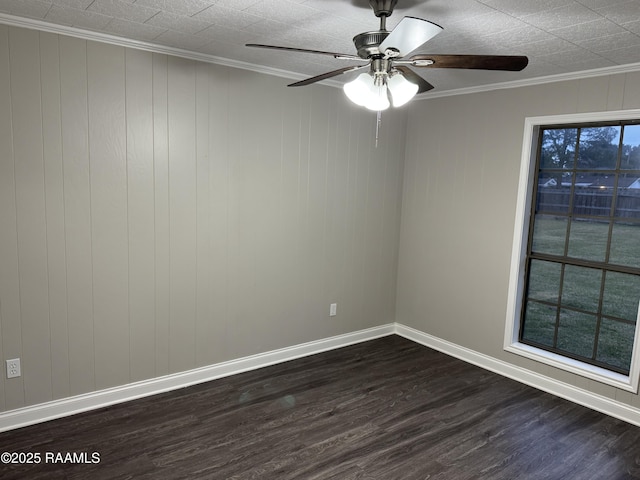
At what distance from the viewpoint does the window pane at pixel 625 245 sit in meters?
3.47

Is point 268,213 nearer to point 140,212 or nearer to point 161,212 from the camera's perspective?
point 161,212

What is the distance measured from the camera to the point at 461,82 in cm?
390

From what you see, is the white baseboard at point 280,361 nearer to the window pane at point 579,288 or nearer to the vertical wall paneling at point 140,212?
the vertical wall paneling at point 140,212

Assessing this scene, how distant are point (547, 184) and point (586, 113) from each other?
64cm

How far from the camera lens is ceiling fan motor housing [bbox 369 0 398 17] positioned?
2123mm

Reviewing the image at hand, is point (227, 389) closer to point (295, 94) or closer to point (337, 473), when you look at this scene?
point (337, 473)

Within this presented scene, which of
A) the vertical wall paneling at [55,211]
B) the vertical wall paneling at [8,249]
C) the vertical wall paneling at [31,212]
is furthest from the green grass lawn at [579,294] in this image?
the vertical wall paneling at [8,249]

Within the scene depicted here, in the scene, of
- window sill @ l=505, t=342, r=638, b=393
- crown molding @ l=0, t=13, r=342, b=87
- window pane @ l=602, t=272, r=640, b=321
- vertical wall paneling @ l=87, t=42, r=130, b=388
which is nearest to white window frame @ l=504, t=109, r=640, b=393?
window sill @ l=505, t=342, r=638, b=393

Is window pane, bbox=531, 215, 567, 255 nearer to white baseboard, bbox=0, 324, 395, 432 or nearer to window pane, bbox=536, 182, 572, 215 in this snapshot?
window pane, bbox=536, 182, 572, 215

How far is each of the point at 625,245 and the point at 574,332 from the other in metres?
0.96

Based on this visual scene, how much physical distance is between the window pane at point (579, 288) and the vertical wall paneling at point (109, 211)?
338cm

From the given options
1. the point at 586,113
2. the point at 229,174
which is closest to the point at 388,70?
the point at 229,174

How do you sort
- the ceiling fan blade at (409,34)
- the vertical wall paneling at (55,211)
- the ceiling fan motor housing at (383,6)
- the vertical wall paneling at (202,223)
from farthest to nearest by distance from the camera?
the vertical wall paneling at (202,223) → the vertical wall paneling at (55,211) → the ceiling fan motor housing at (383,6) → the ceiling fan blade at (409,34)

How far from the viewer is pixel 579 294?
404cm
